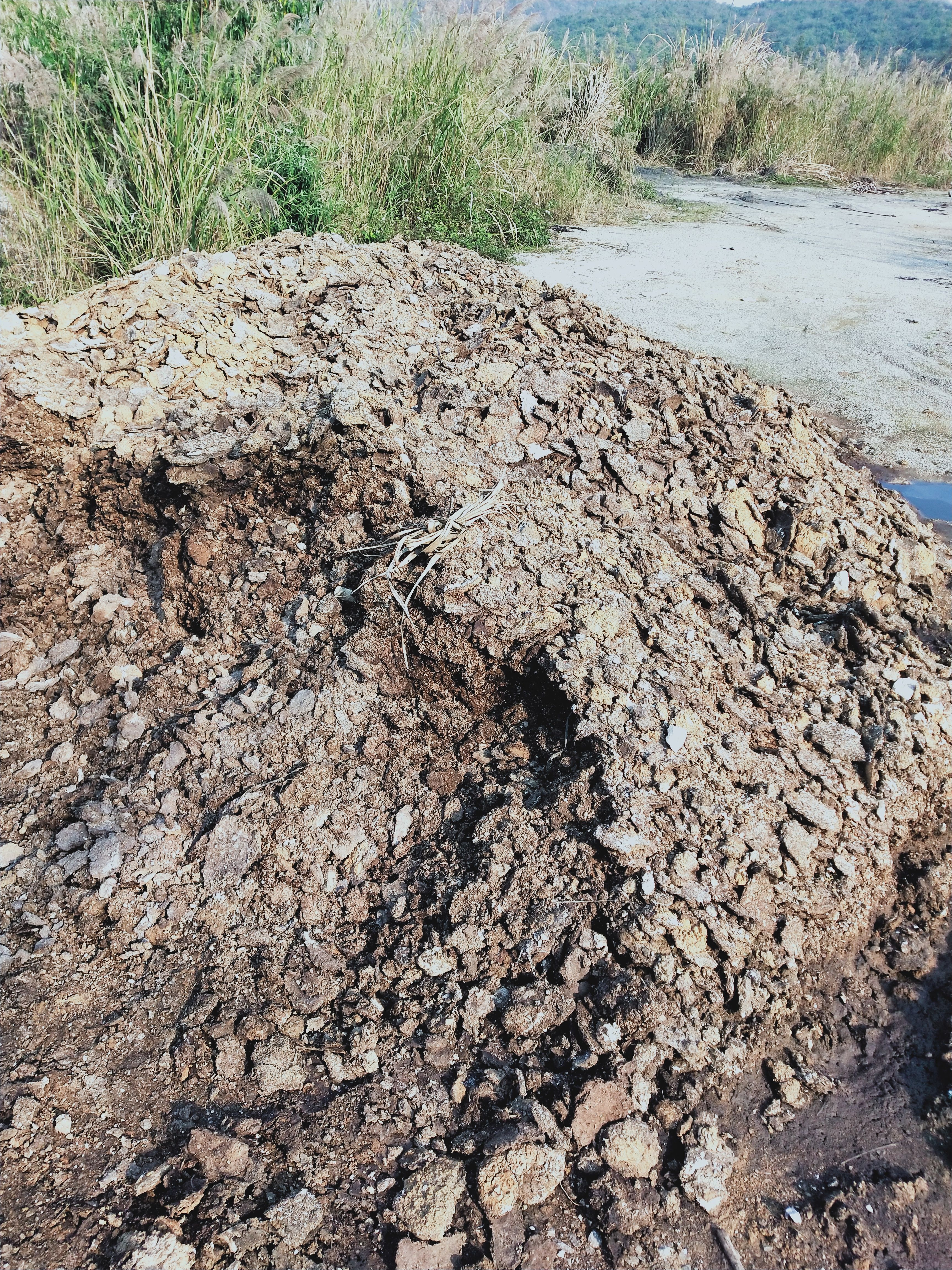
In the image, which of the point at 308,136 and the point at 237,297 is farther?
the point at 308,136

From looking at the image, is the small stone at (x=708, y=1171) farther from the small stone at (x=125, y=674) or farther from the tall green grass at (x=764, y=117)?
the tall green grass at (x=764, y=117)

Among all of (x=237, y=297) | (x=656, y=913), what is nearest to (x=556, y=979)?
(x=656, y=913)

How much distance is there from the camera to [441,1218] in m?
1.48

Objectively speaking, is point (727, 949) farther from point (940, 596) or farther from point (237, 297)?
point (237, 297)

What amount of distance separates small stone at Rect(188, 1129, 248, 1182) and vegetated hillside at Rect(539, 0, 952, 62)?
3078 centimetres

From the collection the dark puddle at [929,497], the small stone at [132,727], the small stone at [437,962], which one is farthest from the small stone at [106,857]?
the dark puddle at [929,497]

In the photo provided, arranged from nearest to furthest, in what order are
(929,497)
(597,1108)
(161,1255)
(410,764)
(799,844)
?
(161,1255)
(597,1108)
(799,844)
(410,764)
(929,497)

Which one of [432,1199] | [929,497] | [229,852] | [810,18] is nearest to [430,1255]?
[432,1199]

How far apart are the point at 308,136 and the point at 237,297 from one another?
2134 millimetres

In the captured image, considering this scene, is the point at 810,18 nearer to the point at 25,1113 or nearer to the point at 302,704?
the point at 302,704

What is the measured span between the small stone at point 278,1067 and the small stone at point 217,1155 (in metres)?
→ 0.13

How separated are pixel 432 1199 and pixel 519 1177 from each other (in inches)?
6.4

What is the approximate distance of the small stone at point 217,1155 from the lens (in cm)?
151

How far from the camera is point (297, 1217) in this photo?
1460mm
